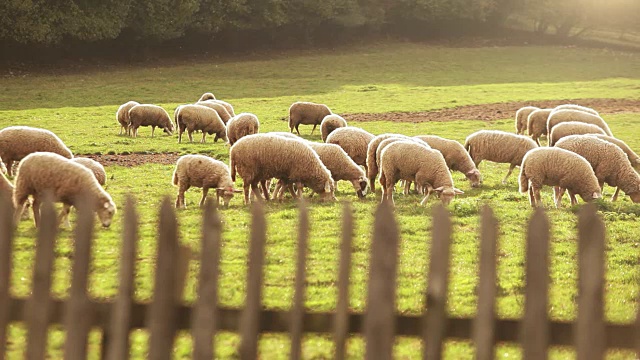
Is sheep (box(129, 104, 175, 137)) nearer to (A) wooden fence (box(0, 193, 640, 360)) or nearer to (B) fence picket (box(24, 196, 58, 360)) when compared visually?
(A) wooden fence (box(0, 193, 640, 360))

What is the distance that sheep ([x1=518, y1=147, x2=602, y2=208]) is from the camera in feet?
48.4

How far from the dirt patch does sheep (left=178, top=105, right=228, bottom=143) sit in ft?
26.4

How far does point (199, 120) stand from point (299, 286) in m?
20.8

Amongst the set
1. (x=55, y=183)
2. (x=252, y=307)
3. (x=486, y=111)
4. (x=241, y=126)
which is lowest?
(x=486, y=111)

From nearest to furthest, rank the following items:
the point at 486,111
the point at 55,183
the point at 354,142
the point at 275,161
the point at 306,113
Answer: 1. the point at 55,183
2. the point at 275,161
3. the point at 354,142
4. the point at 306,113
5. the point at 486,111

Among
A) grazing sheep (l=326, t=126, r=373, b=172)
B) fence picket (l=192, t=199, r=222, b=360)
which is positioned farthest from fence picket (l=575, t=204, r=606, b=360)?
grazing sheep (l=326, t=126, r=373, b=172)

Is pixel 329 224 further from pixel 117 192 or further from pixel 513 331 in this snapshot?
pixel 513 331

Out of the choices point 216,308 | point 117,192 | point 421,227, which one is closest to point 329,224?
point 421,227

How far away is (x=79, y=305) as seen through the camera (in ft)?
14.1

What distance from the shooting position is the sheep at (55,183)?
10.9 metres

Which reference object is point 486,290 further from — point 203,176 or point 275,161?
point 203,176

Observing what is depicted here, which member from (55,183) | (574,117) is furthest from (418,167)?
(574,117)

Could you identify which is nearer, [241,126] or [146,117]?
[241,126]

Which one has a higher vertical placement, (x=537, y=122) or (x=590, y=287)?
(x=590, y=287)
